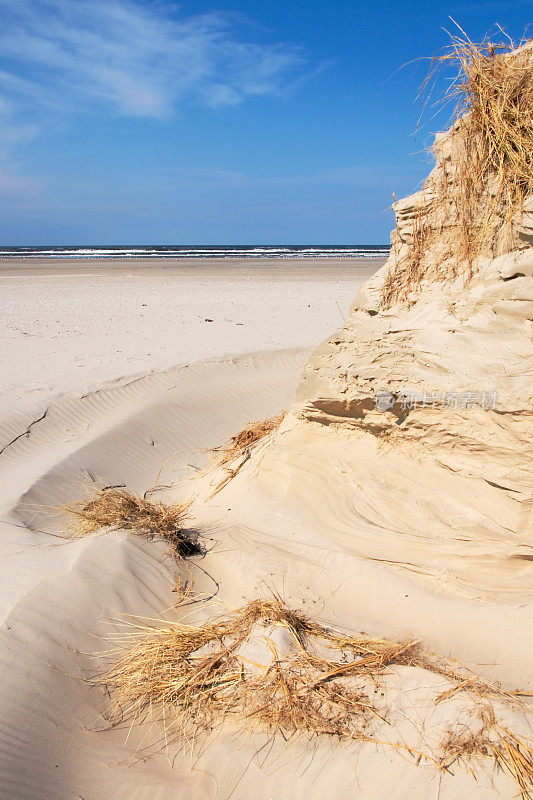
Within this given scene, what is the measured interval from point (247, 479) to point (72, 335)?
6.43 meters

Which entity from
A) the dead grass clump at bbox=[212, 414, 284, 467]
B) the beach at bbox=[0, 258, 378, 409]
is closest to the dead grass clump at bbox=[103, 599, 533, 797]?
the dead grass clump at bbox=[212, 414, 284, 467]

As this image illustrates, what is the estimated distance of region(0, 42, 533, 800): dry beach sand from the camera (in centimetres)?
207

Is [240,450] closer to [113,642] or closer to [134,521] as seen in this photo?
[134,521]

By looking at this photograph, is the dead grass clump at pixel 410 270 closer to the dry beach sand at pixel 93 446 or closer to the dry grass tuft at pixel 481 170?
the dry grass tuft at pixel 481 170

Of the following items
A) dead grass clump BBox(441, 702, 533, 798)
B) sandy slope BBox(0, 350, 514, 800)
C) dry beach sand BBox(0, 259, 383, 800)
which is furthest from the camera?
dry beach sand BBox(0, 259, 383, 800)

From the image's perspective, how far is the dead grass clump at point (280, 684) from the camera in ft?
6.86

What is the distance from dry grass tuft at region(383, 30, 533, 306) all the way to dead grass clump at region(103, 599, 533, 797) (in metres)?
A: 2.33

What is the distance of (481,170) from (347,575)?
2510 millimetres

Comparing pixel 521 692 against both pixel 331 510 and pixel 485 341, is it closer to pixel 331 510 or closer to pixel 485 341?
pixel 331 510

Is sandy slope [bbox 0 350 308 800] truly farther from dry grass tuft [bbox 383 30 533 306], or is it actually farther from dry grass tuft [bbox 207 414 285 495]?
dry grass tuft [bbox 383 30 533 306]

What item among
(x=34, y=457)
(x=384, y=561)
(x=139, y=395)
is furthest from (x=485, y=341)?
(x=139, y=395)

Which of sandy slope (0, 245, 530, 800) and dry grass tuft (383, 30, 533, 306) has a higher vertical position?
dry grass tuft (383, 30, 533, 306)

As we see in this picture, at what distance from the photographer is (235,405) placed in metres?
7.18

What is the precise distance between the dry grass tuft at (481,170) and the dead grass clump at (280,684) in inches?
91.8
